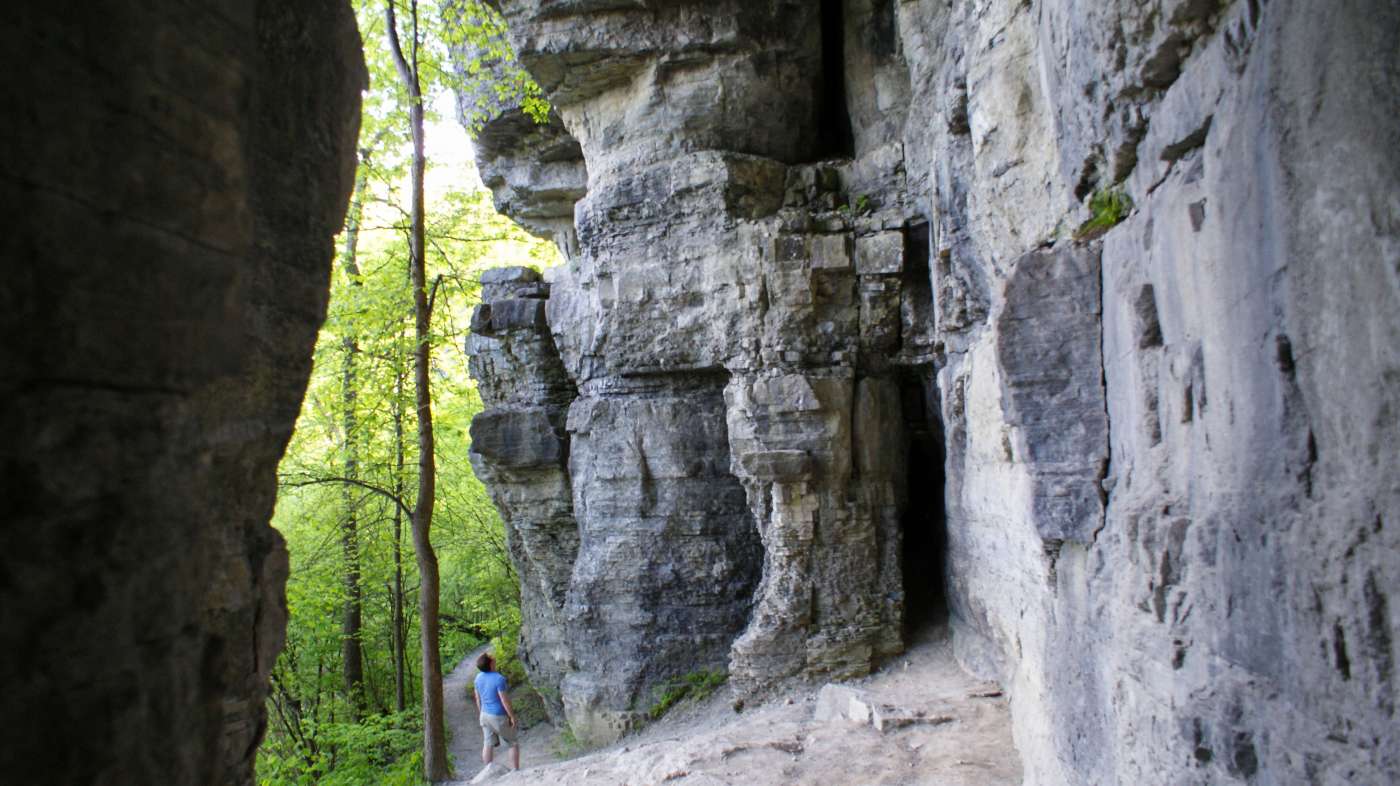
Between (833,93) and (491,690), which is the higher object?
(833,93)

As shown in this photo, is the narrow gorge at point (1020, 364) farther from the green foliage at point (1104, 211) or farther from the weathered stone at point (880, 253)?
the weathered stone at point (880, 253)

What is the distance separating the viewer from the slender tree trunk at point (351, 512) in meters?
12.8

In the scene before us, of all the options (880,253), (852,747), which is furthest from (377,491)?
(880,253)

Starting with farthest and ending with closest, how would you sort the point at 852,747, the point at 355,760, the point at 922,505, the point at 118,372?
the point at 922,505, the point at 355,760, the point at 852,747, the point at 118,372

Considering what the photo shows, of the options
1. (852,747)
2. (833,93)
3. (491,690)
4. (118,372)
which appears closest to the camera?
(118,372)

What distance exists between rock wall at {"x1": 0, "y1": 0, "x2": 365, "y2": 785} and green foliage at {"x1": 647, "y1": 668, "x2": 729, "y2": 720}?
10.5m

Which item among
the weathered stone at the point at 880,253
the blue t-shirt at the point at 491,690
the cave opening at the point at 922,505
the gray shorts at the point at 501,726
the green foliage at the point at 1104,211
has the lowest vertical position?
the gray shorts at the point at 501,726

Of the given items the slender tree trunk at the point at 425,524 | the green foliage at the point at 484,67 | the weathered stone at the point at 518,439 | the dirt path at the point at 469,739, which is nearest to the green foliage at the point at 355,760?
the dirt path at the point at 469,739

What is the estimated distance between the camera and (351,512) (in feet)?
44.5

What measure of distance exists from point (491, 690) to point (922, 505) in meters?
6.37

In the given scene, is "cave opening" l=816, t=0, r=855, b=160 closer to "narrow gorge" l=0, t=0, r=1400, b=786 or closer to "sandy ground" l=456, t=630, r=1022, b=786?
"narrow gorge" l=0, t=0, r=1400, b=786

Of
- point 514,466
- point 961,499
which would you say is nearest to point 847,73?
point 961,499

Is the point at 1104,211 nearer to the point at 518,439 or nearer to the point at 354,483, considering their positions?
the point at 354,483

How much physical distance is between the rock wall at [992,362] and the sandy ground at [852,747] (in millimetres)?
681
